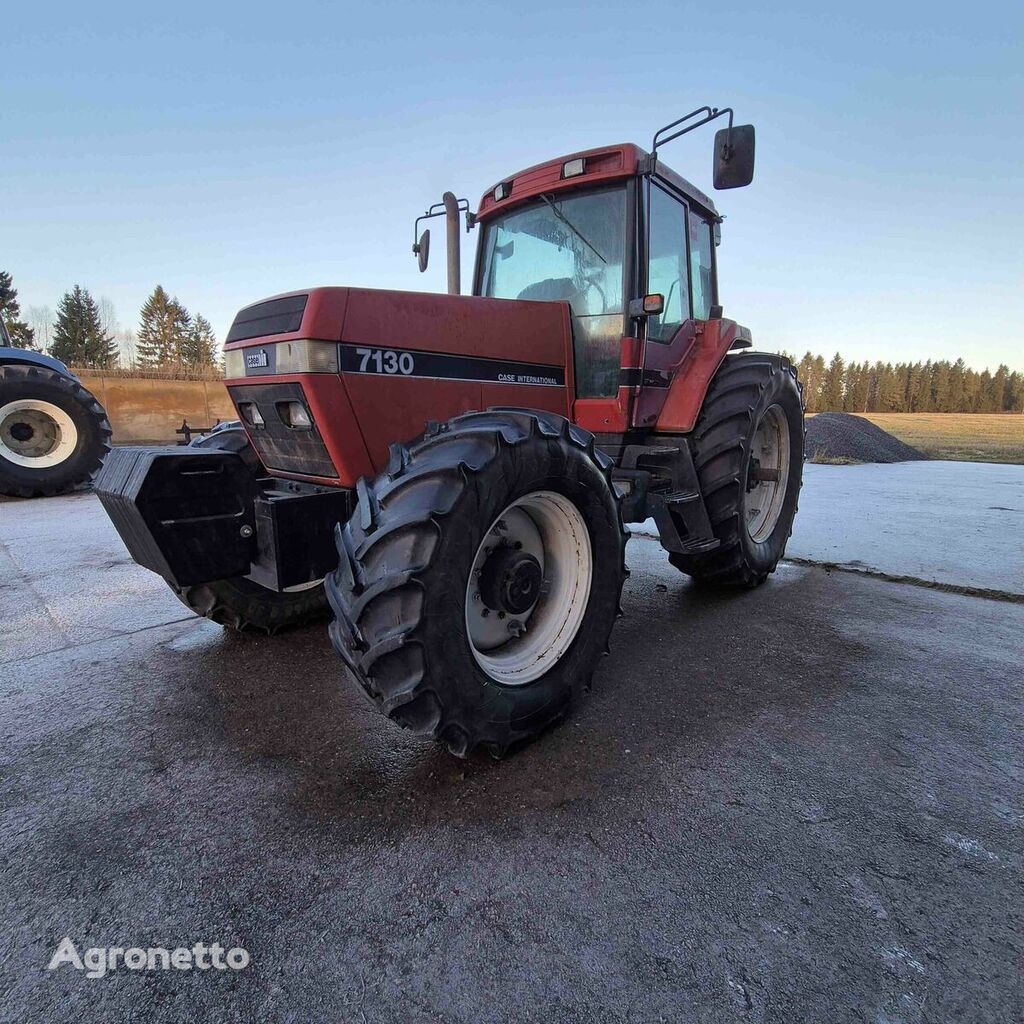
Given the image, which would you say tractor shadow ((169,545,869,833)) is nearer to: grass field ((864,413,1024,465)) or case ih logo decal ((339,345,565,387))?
case ih logo decal ((339,345,565,387))

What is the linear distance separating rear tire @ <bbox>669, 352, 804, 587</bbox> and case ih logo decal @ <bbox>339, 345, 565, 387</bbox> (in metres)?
1.16

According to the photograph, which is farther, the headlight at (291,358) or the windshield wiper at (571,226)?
the windshield wiper at (571,226)

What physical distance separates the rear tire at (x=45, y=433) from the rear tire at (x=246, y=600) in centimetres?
618

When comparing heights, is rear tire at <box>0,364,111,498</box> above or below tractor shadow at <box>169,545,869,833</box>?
above

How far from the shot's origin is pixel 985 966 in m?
1.33

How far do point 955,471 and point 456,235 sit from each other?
12033mm

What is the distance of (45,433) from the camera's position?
8.02 metres

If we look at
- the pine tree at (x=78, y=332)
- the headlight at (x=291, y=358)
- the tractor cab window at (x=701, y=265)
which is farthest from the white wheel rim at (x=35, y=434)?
the pine tree at (x=78, y=332)

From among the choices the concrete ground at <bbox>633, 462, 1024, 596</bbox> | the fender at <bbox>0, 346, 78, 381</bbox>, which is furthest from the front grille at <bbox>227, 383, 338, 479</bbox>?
the fender at <bbox>0, 346, 78, 381</bbox>

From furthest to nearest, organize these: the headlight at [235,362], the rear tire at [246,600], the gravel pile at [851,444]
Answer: the gravel pile at [851,444] → the rear tire at [246,600] → the headlight at [235,362]

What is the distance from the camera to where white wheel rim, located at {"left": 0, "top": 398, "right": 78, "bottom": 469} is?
25.3 feet

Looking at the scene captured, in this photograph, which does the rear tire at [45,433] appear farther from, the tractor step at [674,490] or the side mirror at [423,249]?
the tractor step at [674,490]

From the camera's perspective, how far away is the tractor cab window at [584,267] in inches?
127

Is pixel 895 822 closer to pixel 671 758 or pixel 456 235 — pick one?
pixel 671 758
